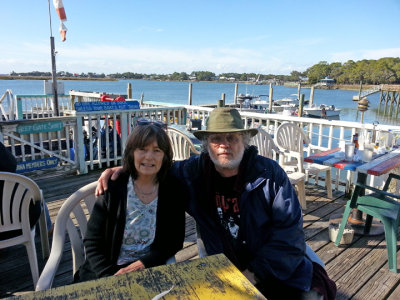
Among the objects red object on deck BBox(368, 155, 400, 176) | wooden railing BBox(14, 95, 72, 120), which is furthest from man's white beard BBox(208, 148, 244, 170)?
wooden railing BBox(14, 95, 72, 120)

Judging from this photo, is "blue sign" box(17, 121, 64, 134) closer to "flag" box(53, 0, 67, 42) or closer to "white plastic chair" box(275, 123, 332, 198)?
"white plastic chair" box(275, 123, 332, 198)

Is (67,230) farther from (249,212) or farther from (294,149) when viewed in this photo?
(294,149)

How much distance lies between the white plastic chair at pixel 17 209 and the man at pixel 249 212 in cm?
106

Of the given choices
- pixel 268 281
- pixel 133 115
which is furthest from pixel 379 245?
pixel 133 115

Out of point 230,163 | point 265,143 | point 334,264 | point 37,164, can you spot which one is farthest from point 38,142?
point 334,264

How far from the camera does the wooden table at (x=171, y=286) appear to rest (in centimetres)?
97

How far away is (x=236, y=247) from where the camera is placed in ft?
5.16

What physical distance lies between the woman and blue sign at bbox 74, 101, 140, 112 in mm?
3413

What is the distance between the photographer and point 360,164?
9.55ft

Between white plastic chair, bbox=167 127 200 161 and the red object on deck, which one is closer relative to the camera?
the red object on deck

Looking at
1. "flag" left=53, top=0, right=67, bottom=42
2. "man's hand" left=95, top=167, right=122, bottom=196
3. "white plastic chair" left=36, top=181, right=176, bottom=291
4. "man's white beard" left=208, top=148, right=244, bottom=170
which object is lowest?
"white plastic chair" left=36, top=181, right=176, bottom=291

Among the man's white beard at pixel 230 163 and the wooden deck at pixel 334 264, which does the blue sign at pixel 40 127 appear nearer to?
the wooden deck at pixel 334 264

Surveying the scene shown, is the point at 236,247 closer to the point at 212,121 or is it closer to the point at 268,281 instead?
the point at 268,281

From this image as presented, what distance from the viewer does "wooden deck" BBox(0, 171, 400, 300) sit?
2141 mm
